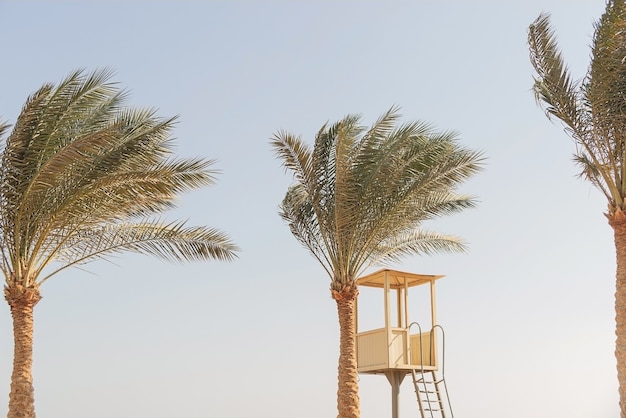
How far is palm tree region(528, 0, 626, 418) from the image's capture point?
1605 cm

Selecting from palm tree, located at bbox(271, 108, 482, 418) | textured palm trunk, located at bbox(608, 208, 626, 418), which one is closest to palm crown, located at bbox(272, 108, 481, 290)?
palm tree, located at bbox(271, 108, 482, 418)

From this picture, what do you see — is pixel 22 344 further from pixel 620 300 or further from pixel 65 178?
pixel 620 300

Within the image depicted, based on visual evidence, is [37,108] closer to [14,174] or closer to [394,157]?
[14,174]

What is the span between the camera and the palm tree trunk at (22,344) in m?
16.3

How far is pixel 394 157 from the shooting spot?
1950 cm

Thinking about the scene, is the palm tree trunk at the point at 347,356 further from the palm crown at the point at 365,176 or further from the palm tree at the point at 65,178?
the palm tree at the point at 65,178

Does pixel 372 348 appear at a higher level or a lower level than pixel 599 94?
lower

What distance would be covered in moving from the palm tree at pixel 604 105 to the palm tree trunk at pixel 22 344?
37.4 feet

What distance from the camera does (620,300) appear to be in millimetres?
16062

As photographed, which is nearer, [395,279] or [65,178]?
[65,178]

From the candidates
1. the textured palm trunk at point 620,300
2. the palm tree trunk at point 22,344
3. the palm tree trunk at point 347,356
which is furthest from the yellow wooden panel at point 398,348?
the palm tree trunk at point 22,344

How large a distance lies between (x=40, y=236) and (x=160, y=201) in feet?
11.2

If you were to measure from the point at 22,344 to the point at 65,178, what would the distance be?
3420 mm

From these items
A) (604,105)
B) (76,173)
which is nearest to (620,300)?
(604,105)
